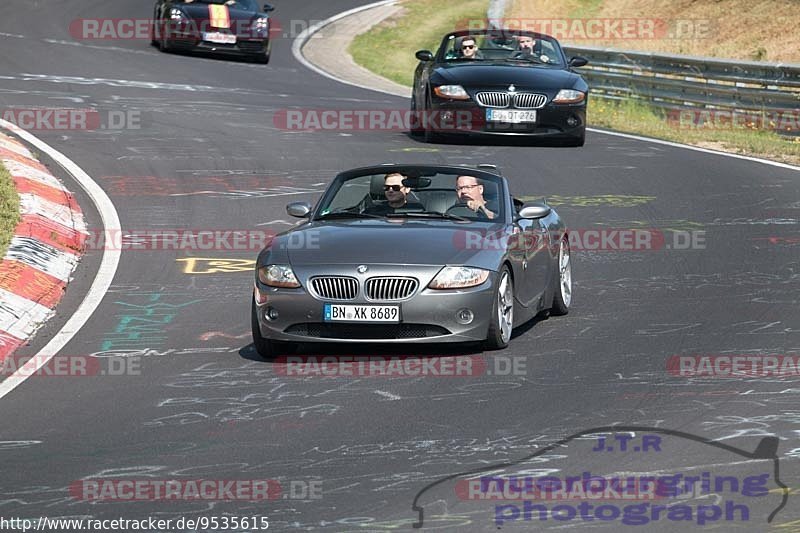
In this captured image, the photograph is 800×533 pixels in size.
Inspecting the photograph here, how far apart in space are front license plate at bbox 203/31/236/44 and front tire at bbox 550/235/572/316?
18.2 m

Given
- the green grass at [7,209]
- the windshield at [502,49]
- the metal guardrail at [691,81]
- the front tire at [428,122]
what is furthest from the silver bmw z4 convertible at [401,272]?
the metal guardrail at [691,81]

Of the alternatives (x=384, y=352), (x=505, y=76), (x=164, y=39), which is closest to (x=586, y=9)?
(x=164, y=39)

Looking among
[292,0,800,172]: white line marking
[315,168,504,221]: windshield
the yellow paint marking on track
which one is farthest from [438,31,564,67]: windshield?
[315,168,504,221]: windshield

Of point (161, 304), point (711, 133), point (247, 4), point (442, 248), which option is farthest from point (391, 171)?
point (247, 4)

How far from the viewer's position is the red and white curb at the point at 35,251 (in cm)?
1143

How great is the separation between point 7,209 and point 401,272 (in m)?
5.37

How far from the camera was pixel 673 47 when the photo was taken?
37.3 m

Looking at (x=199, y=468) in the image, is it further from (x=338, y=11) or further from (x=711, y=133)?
(x=338, y=11)

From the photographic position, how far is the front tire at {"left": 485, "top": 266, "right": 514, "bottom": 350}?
10305 millimetres

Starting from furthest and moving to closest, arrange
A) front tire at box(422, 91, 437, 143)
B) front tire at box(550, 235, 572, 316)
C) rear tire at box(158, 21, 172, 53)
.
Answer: rear tire at box(158, 21, 172, 53), front tire at box(422, 91, 437, 143), front tire at box(550, 235, 572, 316)

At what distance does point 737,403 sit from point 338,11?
32.7m

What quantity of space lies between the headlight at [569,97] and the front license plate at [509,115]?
36cm

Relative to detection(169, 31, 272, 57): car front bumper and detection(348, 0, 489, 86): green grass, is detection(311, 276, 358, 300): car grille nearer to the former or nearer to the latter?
detection(169, 31, 272, 57): car front bumper

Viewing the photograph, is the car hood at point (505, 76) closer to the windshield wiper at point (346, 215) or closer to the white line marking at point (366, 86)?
→ the white line marking at point (366, 86)
